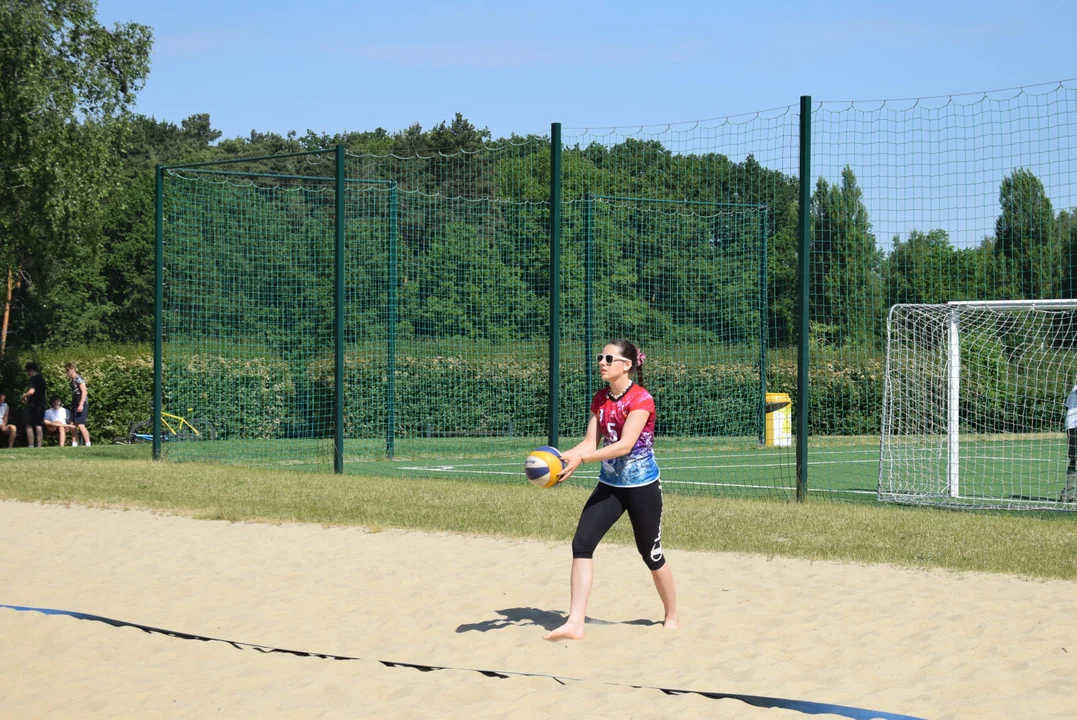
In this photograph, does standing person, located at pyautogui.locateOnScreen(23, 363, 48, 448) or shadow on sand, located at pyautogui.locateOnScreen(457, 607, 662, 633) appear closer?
shadow on sand, located at pyautogui.locateOnScreen(457, 607, 662, 633)

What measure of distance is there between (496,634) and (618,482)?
1144 millimetres

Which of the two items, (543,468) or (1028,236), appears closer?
(543,468)

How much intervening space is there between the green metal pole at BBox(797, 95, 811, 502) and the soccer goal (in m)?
1.38

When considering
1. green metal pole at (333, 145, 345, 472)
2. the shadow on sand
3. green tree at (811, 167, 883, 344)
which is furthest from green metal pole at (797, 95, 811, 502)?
green metal pole at (333, 145, 345, 472)

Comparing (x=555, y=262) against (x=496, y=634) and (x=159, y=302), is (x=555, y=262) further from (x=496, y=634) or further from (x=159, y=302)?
(x=496, y=634)

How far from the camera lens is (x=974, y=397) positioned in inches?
672

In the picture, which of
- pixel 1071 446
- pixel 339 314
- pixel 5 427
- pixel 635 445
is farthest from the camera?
pixel 5 427

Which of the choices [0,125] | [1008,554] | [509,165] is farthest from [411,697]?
[509,165]

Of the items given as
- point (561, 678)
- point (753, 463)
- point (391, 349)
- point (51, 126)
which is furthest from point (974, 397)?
point (51, 126)

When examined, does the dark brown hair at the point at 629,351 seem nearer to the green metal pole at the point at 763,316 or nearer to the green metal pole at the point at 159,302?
the green metal pole at the point at 159,302

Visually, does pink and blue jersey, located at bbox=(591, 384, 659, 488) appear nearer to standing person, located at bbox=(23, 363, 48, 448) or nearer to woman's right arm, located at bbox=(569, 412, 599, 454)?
woman's right arm, located at bbox=(569, 412, 599, 454)

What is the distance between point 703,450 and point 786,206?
17.7ft

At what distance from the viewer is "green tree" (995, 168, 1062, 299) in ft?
43.2

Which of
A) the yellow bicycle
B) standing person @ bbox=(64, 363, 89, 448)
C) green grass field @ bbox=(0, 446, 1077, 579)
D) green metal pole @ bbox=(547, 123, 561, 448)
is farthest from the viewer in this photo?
standing person @ bbox=(64, 363, 89, 448)
